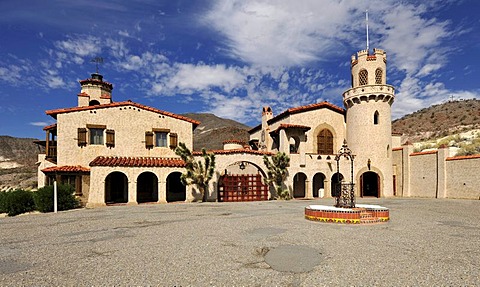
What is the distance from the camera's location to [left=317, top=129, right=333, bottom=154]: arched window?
30906 millimetres

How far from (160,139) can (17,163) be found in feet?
221

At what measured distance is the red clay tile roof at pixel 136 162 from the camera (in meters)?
22.2

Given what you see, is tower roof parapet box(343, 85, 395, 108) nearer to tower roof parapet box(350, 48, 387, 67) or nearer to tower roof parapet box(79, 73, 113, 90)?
tower roof parapet box(350, 48, 387, 67)

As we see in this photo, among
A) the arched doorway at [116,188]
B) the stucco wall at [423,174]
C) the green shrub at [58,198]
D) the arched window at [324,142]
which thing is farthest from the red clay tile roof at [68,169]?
the stucco wall at [423,174]

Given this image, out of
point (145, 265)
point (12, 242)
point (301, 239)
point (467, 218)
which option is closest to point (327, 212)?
point (301, 239)

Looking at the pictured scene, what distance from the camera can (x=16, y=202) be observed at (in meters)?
18.9

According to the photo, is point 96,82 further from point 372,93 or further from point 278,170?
point 372,93

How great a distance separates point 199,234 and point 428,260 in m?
7.46

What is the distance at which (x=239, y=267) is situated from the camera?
7.08 meters

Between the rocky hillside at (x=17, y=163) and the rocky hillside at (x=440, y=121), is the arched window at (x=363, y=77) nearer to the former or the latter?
the rocky hillside at (x=440, y=121)

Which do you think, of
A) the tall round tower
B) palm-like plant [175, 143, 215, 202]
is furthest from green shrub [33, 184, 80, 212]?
the tall round tower

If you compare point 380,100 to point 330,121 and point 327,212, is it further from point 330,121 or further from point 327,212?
point 327,212

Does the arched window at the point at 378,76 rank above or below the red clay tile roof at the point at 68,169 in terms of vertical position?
above

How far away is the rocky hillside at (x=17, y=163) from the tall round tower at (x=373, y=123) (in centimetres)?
3625
